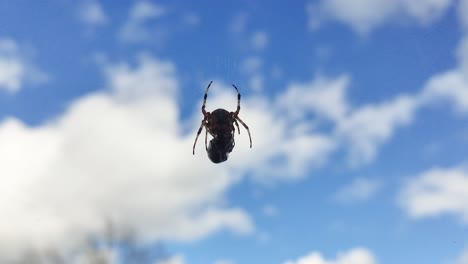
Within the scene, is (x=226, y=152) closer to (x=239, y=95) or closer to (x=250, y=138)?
(x=250, y=138)

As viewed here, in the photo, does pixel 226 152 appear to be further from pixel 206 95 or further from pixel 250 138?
pixel 206 95

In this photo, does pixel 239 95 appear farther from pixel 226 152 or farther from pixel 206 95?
pixel 226 152

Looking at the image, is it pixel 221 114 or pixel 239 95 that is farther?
pixel 239 95

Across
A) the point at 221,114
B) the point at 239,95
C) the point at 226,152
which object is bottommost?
the point at 226,152

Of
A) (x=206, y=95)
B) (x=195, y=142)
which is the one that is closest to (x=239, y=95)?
(x=206, y=95)

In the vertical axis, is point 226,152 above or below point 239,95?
below

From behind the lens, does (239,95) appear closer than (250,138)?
No

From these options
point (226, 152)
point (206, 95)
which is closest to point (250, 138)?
point (226, 152)

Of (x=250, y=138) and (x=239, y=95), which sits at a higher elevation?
(x=239, y=95)
